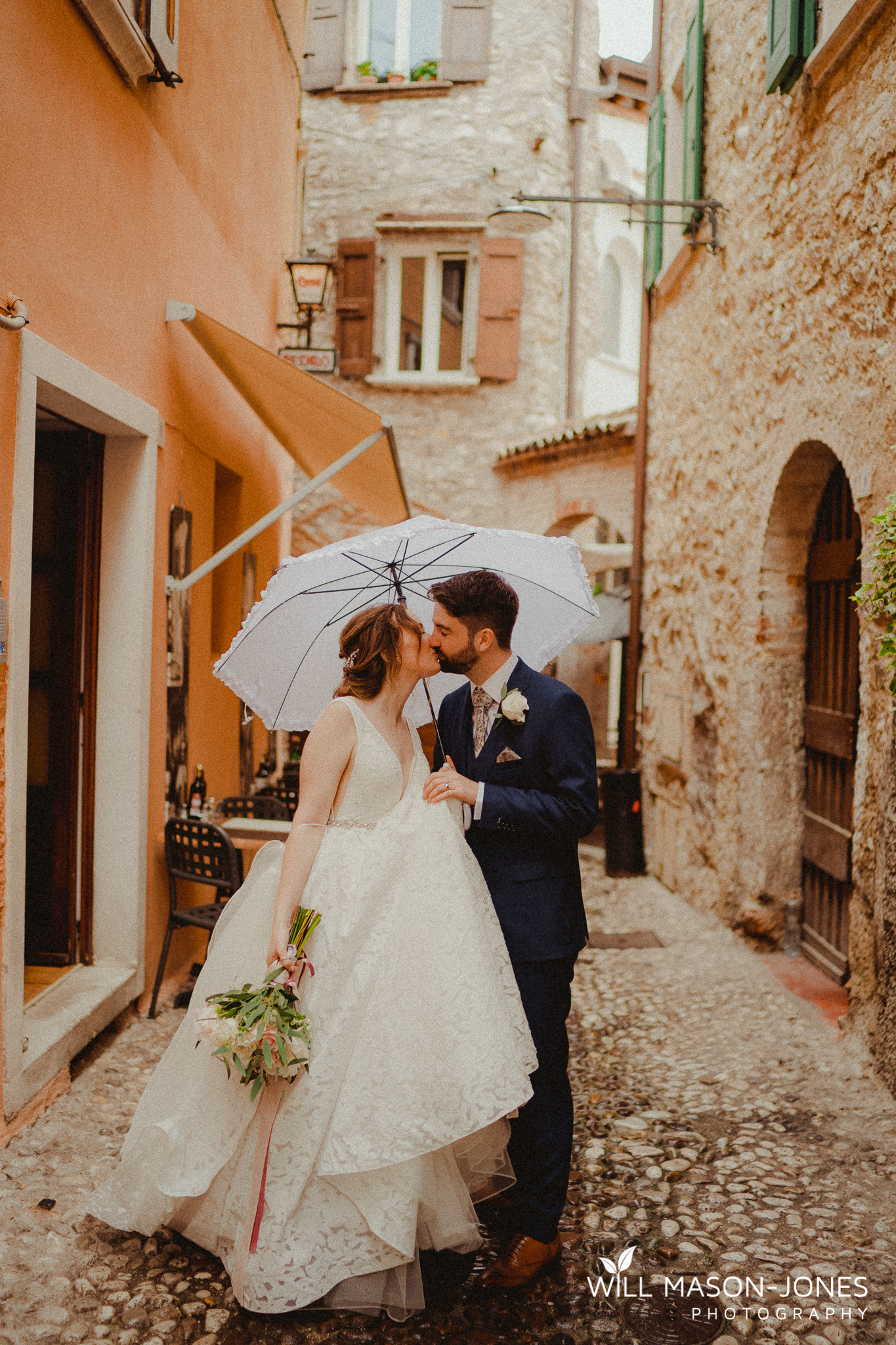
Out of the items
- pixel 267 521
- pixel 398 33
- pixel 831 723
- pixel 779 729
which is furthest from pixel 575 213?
pixel 267 521

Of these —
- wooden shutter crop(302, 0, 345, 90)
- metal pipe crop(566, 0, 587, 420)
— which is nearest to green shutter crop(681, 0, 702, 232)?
metal pipe crop(566, 0, 587, 420)

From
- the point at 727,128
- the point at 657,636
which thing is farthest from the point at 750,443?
the point at 657,636

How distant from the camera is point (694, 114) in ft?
20.9

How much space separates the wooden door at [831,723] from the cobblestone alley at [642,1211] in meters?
0.68

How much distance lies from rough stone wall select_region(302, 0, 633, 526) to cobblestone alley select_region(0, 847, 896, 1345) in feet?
27.8

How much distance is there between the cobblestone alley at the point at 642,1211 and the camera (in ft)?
7.80

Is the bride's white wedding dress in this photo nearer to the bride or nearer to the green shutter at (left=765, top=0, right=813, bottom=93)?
the bride

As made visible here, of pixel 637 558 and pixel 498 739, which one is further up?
pixel 637 558

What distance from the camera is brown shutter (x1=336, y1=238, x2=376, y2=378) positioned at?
38.4ft

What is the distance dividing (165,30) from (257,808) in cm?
368

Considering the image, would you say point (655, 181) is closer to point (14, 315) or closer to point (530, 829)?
point (14, 315)

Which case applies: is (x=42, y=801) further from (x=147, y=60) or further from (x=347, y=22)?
(x=347, y=22)

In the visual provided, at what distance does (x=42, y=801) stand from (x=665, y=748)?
15.7ft

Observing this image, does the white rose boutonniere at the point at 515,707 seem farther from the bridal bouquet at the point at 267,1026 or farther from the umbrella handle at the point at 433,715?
the bridal bouquet at the point at 267,1026
